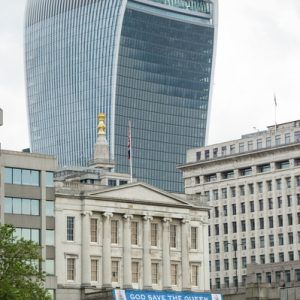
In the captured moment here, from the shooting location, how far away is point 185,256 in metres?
186

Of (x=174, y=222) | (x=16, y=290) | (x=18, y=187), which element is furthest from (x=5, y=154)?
(x=16, y=290)

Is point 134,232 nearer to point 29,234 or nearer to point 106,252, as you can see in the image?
point 106,252

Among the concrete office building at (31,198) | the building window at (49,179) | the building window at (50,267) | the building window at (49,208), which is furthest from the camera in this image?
the building window at (49,208)

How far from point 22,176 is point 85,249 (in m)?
15.2

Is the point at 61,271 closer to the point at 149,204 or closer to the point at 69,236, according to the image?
the point at 69,236

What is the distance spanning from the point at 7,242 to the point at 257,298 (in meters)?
43.3

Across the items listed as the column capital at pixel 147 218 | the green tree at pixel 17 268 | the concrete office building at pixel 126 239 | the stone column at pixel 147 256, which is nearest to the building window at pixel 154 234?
the concrete office building at pixel 126 239

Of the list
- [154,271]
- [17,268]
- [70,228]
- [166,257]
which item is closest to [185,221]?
[166,257]

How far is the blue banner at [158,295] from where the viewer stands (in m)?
158

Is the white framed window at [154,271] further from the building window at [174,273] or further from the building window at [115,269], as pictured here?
the building window at [115,269]

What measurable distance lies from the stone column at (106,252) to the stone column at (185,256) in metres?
12.1

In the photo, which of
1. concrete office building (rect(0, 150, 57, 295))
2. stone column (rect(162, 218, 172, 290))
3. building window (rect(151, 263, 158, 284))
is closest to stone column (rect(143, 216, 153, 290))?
building window (rect(151, 263, 158, 284))

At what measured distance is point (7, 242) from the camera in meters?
127

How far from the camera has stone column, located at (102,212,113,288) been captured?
17750cm
